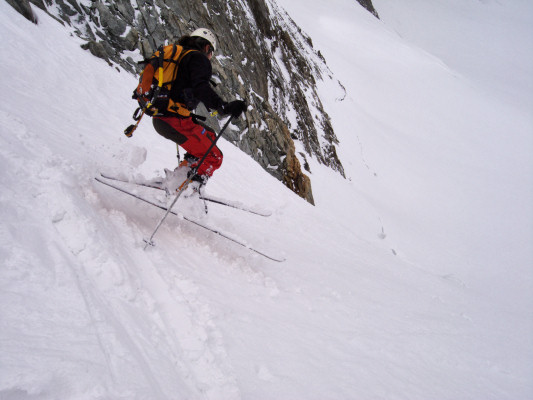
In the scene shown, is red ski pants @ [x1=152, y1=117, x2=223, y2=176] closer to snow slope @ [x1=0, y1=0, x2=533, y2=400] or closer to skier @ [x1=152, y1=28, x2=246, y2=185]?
→ skier @ [x1=152, y1=28, x2=246, y2=185]

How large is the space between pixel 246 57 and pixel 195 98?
17763mm

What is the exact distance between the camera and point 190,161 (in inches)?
187

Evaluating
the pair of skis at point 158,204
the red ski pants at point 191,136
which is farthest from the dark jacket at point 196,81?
the pair of skis at point 158,204

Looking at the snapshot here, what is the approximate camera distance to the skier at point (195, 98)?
12.0 feet

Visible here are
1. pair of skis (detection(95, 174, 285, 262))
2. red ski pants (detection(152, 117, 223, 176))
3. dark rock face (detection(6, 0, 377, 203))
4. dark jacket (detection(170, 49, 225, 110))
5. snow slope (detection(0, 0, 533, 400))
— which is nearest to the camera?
snow slope (detection(0, 0, 533, 400))

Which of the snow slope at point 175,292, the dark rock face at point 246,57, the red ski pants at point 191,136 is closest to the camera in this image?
the snow slope at point 175,292

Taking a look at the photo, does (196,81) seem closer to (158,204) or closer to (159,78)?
(159,78)

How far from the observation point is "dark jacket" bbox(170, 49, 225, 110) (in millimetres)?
3619

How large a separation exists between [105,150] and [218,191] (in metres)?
2.78

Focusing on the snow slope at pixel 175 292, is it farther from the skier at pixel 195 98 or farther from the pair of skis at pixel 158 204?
the skier at pixel 195 98

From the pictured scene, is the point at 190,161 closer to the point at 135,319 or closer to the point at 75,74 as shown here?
the point at 135,319

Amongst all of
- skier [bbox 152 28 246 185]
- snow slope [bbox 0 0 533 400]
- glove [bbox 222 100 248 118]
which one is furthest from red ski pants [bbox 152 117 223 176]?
glove [bbox 222 100 248 118]

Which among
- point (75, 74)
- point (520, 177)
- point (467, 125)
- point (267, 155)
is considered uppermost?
point (467, 125)

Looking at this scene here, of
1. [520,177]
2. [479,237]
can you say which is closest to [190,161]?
[479,237]
